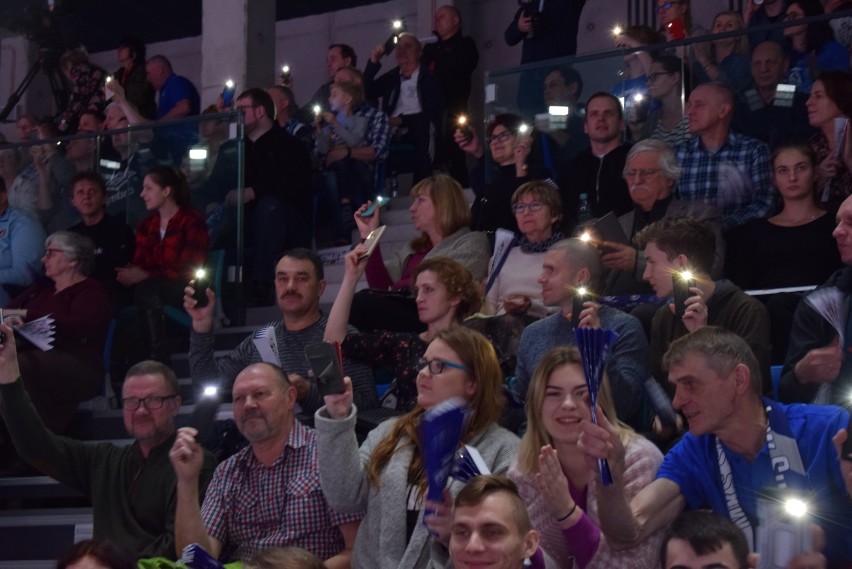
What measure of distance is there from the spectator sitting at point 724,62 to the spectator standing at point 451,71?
2561 millimetres

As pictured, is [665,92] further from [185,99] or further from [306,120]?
[185,99]

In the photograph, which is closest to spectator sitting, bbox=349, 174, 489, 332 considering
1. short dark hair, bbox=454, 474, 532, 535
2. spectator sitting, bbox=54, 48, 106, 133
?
short dark hair, bbox=454, 474, 532, 535

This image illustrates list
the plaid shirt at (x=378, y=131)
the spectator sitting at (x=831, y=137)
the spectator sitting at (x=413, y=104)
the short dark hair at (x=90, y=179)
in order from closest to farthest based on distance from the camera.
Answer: the spectator sitting at (x=831, y=137), the short dark hair at (x=90, y=179), the plaid shirt at (x=378, y=131), the spectator sitting at (x=413, y=104)

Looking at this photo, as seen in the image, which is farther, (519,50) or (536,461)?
(519,50)

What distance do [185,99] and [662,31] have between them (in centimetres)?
342

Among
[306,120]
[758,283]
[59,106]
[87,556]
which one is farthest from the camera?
[59,106]

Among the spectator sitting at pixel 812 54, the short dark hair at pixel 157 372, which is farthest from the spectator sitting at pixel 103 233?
the spectator sitting at pixel 812 54

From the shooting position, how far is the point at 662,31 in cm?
709

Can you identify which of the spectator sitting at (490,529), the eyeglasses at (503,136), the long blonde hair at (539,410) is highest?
the eyeglasses at (503,136)

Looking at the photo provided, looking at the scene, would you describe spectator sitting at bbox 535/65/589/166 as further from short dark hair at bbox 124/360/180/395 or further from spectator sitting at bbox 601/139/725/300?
short dark hair at bbox 124/360/180/395

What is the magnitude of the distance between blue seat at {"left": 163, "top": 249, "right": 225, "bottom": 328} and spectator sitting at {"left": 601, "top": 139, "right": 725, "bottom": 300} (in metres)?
2.00

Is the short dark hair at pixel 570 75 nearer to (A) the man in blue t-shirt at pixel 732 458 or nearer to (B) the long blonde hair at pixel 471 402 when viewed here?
(B) the long blonde hair at pixel 471 402

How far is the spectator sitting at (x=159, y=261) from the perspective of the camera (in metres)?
5.82

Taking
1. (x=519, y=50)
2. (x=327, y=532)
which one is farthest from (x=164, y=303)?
(x=519, y=50)
